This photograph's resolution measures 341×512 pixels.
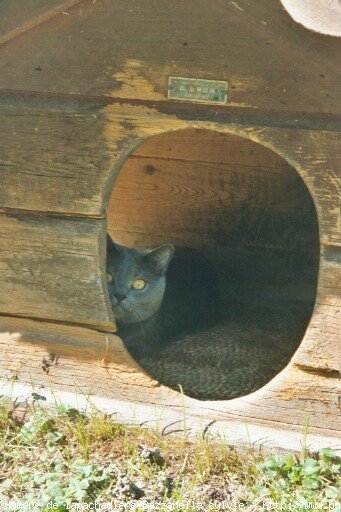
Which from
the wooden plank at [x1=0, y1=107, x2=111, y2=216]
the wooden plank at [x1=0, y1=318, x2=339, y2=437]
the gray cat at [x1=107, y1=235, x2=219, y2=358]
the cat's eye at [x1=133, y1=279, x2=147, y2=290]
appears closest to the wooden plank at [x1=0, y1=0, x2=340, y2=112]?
the wooden plank at [x1=0, y1=107, x2=111, y2=216]

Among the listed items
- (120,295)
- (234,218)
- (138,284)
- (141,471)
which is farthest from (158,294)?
(141,471)

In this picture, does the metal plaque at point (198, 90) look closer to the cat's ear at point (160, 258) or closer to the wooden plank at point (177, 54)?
the wooden plank at point (177, 54)

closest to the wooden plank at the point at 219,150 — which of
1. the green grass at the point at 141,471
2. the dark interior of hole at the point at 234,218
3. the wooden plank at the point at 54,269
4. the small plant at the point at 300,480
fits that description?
the dark interior of hole at the point at 234,218

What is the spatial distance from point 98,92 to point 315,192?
3.18ft

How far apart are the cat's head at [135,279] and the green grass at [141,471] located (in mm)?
1204

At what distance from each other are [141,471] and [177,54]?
1.64 metres

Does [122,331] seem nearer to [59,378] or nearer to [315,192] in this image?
[59,378]

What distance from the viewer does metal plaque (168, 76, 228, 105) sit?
3018 millimetres

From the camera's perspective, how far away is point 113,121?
3.16m

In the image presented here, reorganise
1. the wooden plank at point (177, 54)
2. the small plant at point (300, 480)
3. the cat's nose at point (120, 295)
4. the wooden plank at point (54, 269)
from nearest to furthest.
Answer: the small plant at point (300, 480) → the wooden plank at point (177, 54) → the wooden plank at point (54, 269) → the cat's nose at point (120, 295)

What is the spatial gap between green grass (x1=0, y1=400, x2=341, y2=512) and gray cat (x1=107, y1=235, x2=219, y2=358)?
1151mm

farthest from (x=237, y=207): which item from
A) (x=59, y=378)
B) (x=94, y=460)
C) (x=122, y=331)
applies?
(x=94, y=460)

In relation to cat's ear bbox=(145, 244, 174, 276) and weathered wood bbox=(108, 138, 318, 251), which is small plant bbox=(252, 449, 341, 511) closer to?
cat's ear bbox=(145, 244, 174, 276)

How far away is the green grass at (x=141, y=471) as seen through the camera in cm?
283
